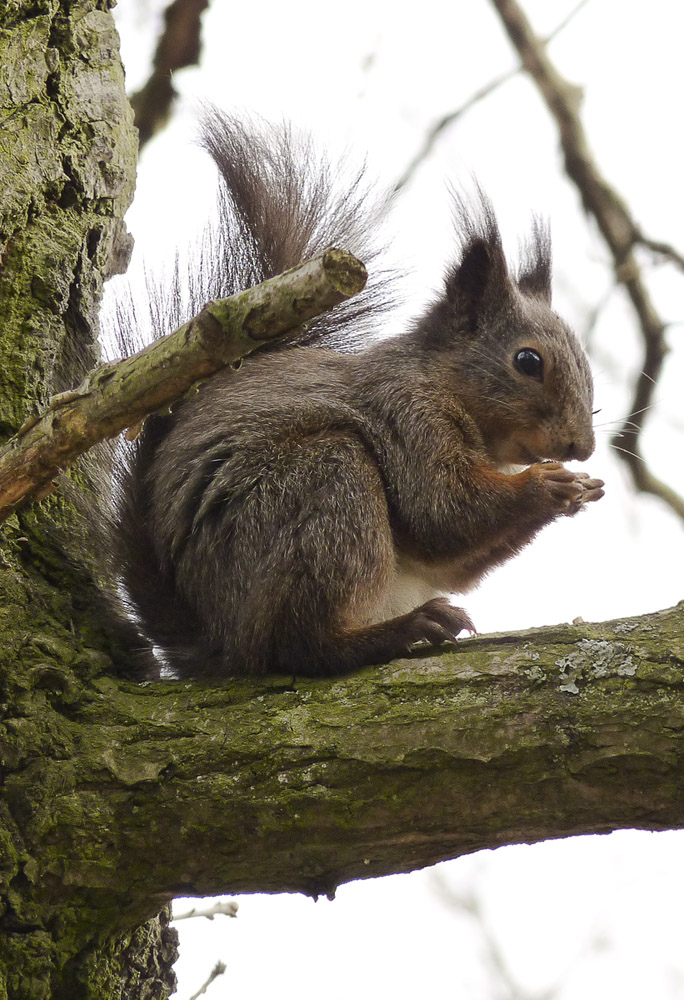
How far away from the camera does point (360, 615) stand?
2.27m

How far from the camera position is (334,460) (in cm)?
234

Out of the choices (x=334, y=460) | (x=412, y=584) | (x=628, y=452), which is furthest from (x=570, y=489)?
(x=628, y=452)

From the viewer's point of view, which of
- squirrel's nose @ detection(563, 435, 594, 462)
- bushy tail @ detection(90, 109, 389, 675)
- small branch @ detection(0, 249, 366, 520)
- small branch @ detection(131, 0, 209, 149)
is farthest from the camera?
small branch @ detection(131, 0, 209, 149)

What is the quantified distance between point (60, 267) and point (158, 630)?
943 millimetres

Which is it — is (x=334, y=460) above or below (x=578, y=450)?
below

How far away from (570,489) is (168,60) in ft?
6.57

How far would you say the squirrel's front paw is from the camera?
2471mm

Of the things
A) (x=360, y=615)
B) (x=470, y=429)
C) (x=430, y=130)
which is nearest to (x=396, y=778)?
(x=360, y=615)

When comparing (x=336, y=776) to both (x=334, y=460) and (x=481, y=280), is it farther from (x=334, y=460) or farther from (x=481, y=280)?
(x=481, y=280)

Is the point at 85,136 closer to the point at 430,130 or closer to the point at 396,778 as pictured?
the point at 430,130

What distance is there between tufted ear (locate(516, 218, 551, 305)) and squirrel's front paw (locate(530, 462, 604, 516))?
1.04 m

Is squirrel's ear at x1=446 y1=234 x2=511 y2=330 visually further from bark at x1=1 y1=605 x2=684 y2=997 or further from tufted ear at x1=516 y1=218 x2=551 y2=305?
bark at x1=1 y1=605 x2=684 y2=997

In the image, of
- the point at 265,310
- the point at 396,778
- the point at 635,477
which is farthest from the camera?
the point at 635,477

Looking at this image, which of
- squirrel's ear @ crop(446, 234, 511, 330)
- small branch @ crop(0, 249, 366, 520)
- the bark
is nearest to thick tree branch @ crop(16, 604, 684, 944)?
the bark
